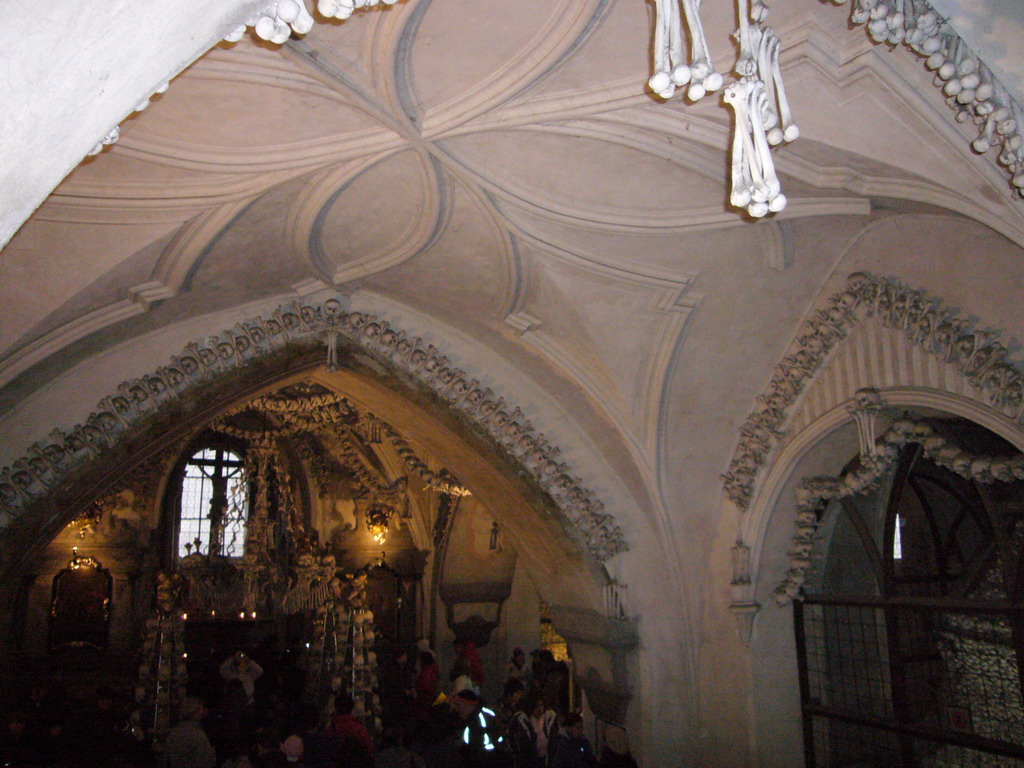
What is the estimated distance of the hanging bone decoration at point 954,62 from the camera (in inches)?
108

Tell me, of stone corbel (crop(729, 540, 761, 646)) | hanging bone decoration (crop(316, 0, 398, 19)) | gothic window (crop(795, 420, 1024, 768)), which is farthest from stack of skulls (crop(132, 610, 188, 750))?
hanging bone decoration (crop(316, 0, 398, 19))

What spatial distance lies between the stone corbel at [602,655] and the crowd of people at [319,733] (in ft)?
1.28

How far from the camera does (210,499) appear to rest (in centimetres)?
1155

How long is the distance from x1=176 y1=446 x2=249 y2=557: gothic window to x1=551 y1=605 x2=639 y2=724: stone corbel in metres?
5.76

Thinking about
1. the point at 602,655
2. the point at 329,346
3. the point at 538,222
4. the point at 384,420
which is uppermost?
the point at 538,222

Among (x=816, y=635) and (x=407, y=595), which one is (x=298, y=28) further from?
Result: (x=407, y=595)

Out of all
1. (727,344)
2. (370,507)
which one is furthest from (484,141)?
(370,507)

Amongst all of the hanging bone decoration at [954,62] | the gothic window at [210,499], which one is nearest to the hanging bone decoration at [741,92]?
the hanging bone decoration at [954,62]

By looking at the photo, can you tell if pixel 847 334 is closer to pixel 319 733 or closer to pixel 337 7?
pixel 319 733

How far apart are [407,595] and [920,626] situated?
664 cm

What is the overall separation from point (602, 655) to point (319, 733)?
2315 mm

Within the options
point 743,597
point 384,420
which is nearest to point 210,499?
point 384,420

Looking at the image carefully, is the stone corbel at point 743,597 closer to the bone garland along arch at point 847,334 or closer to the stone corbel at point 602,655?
the bone garland along arch at point 847,334

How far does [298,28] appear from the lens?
1.98 meters
